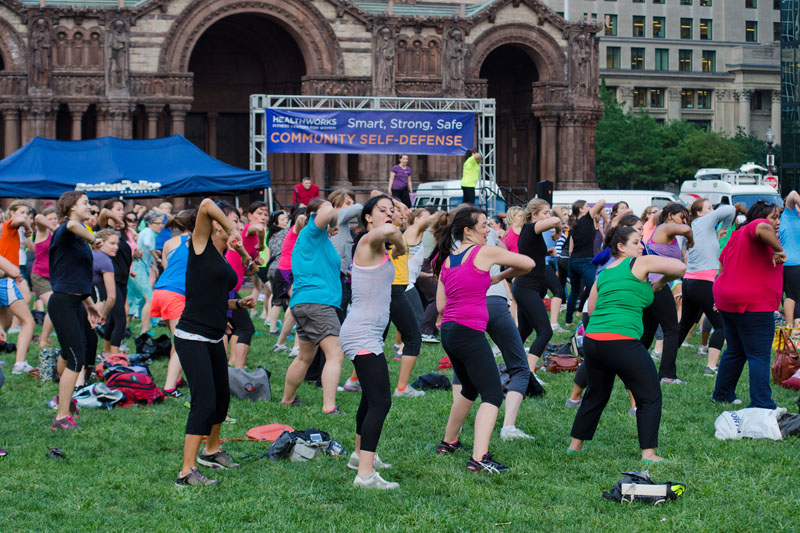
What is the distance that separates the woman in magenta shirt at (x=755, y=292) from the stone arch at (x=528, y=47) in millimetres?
24680

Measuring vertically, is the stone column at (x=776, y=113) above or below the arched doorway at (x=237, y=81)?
above

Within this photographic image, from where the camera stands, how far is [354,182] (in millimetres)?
33500

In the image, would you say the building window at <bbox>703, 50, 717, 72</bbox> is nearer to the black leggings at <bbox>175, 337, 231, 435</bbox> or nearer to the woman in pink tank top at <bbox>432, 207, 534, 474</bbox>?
the woman in pink tank top at <bbox>432, 207, 534, 474</bbox>

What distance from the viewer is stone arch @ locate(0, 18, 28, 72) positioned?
2967 centimetres

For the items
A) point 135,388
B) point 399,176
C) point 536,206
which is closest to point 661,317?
point 536,206

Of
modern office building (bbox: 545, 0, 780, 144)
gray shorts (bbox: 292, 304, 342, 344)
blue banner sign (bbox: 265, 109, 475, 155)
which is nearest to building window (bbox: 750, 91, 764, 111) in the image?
modern office building (bbox: 545, 0, 780, 144)

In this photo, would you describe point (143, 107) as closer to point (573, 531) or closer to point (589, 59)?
point (589, 59)

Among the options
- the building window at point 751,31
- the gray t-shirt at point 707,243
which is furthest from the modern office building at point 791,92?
the gray t-shirt at point 707,243

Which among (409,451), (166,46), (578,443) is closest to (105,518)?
(409,451)

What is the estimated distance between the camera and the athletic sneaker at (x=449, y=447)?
26.4 feet

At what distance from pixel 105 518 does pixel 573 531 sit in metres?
2.92

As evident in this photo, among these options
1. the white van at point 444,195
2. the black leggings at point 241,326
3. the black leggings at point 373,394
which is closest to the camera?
the black leggings at point 373,394

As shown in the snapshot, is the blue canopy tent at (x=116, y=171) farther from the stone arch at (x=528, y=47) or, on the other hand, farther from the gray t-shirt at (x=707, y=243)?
the gray t-shirt at (x=707, y=243)

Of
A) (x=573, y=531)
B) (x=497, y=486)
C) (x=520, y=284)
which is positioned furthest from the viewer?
(x=520, y=284)
